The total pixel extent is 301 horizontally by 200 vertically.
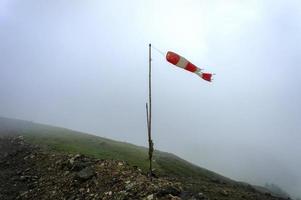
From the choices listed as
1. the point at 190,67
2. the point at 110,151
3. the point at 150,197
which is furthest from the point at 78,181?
the point at 110,151

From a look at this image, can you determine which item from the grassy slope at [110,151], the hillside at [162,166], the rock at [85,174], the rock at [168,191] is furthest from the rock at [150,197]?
the grassy slope at [110,151]

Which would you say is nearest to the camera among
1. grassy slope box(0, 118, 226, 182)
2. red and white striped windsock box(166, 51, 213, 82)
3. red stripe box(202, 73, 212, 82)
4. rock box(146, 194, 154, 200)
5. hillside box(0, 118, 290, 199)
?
rock box(146, 194, 154, 200)

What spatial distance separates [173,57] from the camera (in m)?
22.9

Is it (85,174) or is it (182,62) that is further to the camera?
(85,174)

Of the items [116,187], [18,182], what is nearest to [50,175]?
[18,182]

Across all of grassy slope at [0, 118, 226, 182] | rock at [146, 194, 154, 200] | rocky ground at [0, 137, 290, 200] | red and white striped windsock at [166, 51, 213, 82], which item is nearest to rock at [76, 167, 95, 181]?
rocky ground at [0, 137, 290, 200]

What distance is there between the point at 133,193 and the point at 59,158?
1262 centimetres

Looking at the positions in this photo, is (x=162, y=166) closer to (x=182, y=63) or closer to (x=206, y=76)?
(x=206, y=76)

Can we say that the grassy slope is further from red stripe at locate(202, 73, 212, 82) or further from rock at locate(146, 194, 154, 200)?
red stripe at locate(202, 73, 212, 82)

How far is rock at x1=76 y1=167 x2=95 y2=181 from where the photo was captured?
27.2m

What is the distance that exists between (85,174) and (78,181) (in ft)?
→ 2.37

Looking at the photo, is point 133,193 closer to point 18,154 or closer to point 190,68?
point 190,68

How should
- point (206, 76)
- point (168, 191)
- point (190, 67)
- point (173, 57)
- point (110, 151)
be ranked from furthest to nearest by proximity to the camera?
point (110, 151) < point (206, 76) < point (190, 67) < point (173, 57) < point (168, 191)

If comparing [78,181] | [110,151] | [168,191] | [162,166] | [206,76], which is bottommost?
[78,181]
